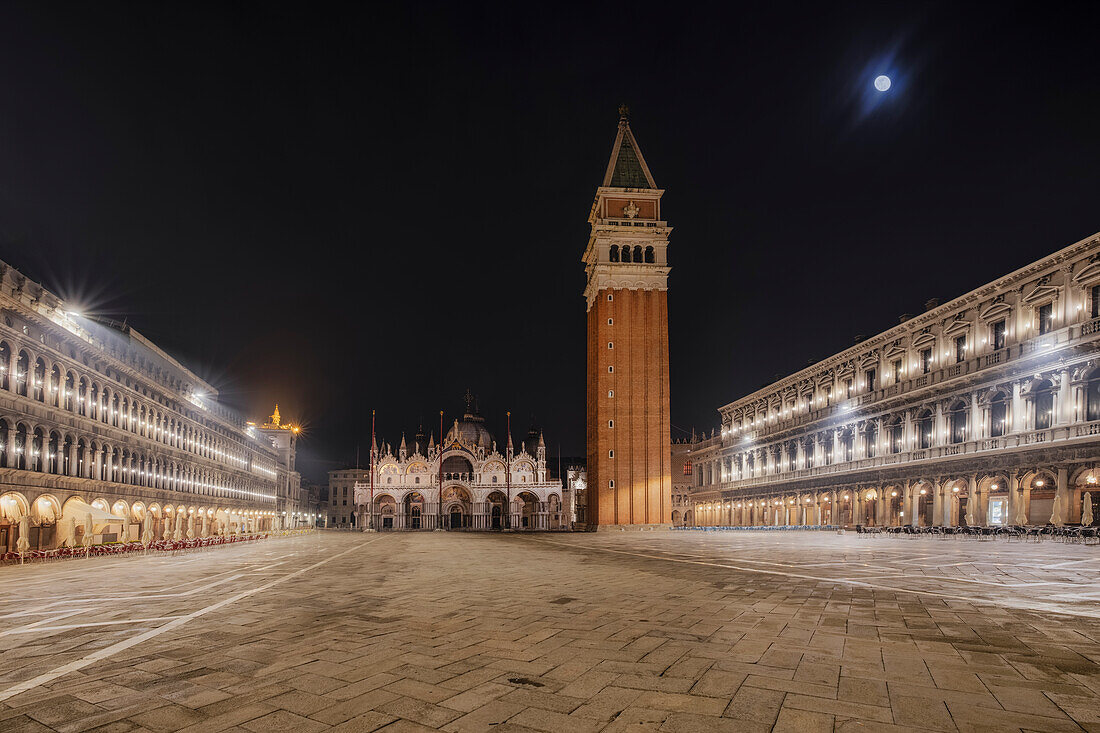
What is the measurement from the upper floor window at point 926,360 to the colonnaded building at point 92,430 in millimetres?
48702

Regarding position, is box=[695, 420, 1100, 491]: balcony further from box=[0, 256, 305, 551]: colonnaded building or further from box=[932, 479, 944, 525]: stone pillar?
box=[0, 256, 305, 551]: colonnaded building

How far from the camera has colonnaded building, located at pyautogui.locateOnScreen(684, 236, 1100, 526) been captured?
106 feet

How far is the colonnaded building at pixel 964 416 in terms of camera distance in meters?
32.4

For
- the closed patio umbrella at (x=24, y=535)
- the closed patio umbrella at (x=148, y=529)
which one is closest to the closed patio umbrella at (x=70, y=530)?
the closed patio umbrella at (x=24, y=535)

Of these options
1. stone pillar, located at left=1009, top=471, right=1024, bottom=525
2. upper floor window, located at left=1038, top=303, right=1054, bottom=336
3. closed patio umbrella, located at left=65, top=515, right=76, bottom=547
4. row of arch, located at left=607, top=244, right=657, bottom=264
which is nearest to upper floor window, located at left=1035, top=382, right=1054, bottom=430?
stone pillar, located at left=1009, top=471, right=1024, bottom=525

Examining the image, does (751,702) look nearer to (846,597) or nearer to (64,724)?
(64,724)

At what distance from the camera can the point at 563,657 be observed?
23.2 feet

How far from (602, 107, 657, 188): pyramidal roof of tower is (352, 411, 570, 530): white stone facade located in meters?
38.9

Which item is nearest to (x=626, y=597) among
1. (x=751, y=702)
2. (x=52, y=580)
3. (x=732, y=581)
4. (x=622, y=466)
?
(x=732, y=581)

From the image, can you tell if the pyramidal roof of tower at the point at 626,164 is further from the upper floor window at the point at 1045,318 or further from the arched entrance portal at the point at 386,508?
the arched entrance portal at the point at 386,508

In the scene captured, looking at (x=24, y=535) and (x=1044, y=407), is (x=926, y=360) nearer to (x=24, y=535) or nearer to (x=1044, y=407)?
(x=1044, y=407)

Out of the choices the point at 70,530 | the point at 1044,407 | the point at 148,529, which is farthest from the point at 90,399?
the point at 1044,407

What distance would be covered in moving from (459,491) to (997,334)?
7104cm

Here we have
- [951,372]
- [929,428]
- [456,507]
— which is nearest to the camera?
[951,372]
